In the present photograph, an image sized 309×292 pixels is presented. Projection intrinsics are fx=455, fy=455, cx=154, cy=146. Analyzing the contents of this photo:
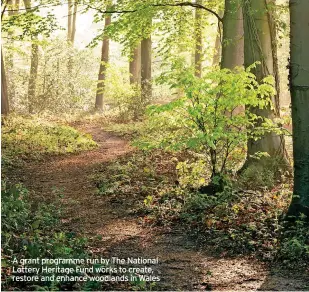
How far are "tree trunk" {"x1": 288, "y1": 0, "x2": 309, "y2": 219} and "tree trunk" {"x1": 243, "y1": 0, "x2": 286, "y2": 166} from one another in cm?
237

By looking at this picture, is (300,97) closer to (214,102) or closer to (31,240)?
(214,102)

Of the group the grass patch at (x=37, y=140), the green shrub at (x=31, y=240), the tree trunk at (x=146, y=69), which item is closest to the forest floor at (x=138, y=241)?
the green shrub at (x=31, y=240)

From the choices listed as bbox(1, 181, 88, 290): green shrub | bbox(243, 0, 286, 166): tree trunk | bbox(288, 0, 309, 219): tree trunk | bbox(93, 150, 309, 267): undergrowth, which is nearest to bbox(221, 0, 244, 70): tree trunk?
bbox(243, 0, 286, 166): tree trunk

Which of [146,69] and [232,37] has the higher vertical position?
[146,69]

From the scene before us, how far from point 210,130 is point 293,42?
7.33ft

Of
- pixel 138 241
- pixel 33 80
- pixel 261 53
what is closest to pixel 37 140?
pixel 261 53

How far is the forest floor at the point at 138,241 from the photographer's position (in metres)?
5.30

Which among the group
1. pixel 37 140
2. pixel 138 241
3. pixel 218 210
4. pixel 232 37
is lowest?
pixel 138 241

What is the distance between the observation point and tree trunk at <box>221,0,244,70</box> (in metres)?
10.4

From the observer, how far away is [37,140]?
13.8 m

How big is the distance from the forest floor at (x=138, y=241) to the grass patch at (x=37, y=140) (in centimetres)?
106

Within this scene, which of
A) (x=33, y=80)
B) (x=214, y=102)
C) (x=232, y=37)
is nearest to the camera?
(x=214, y=102)

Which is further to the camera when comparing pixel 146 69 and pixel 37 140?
pixel 146 69

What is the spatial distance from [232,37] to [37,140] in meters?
6.70
